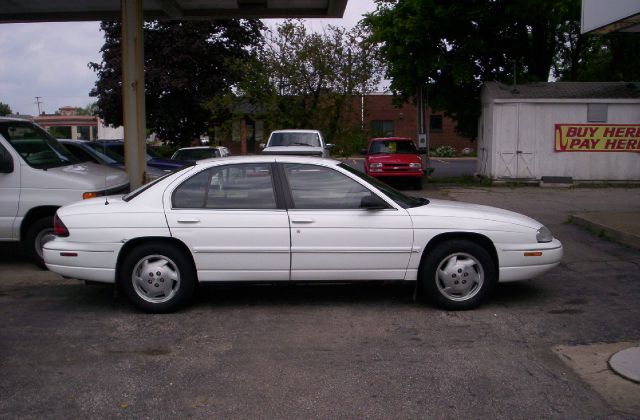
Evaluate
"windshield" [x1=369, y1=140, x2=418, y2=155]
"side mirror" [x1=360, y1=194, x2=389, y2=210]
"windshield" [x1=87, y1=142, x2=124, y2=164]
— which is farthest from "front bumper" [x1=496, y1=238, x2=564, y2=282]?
"windshield" [x1=369, y1=140, x2=418, y2=155]

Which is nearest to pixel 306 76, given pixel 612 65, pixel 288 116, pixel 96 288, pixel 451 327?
pixel 288 116

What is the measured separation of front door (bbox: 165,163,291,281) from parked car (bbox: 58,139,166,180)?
7.85m

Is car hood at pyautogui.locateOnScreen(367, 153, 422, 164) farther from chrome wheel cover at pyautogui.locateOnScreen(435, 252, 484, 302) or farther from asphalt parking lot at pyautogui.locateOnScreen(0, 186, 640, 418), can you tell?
chrome wheel cover at pyautogui.locateOnScreen(435, 252, 484, 302)

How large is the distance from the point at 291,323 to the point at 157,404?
2104mm

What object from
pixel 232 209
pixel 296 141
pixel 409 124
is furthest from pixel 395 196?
pixel 409 124

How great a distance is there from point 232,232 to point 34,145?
4427 mm

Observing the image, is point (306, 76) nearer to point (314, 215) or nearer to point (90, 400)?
point (314, 215)

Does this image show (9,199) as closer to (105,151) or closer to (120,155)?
(105,151)

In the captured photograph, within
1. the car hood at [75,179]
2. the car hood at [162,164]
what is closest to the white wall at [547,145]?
the car hood at [162,164]

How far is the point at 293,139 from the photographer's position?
764 inches

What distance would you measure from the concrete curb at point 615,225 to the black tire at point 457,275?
14.1 feet

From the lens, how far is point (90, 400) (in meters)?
4.84

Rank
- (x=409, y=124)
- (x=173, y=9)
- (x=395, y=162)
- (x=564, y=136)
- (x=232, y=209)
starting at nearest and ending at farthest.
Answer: (x=232, y=209), (x=173, y=9), (x=395, y=162), (x=564, y=136), (x=409, y=124)

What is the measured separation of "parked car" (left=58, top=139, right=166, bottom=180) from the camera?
1491 centimetres
